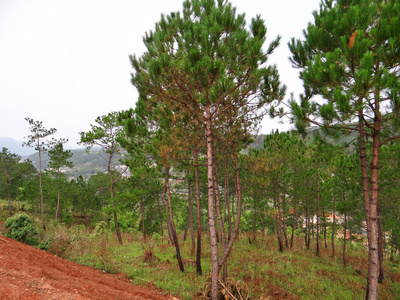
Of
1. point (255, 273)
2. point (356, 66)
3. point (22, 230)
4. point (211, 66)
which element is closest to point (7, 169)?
point (22, 230)

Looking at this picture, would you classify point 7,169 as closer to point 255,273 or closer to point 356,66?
point 255,273

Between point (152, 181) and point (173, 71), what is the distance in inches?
489

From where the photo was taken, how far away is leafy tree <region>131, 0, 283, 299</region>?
17.8 feet

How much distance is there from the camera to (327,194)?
15.8 m

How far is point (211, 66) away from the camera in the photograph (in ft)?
17.3

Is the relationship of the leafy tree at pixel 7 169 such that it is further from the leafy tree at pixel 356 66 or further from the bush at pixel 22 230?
the leafy tree at pixel 356 66

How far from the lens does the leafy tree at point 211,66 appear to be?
5.43m

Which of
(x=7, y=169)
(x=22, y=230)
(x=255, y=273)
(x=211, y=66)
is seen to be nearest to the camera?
(x=211, y=66)

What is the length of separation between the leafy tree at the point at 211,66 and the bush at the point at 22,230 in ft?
31.4

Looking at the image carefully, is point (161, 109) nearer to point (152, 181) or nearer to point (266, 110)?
point (266, 110)

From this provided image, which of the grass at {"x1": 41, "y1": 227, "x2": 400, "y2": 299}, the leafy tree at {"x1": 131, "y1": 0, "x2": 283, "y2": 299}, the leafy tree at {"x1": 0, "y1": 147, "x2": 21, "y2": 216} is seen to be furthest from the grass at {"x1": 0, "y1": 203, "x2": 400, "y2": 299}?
the leafy tree at {"x1": 0, "y1": 147, "x2": 21, "y2": 216}

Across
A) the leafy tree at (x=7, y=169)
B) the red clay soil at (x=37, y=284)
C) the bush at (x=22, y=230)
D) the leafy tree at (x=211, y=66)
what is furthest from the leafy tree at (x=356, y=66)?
the leafy tree at (x=7, y=169)

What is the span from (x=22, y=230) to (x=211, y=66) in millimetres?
12010

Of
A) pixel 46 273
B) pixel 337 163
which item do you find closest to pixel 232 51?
pixel 46 273
